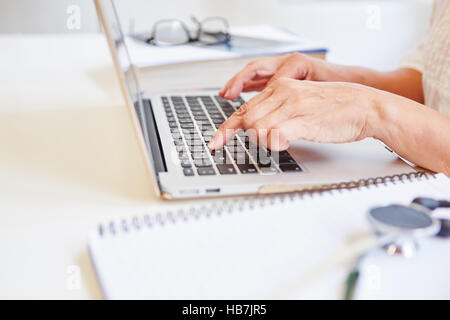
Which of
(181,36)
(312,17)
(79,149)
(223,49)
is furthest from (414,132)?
(312,17)

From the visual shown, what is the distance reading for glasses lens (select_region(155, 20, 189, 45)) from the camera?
118 cm

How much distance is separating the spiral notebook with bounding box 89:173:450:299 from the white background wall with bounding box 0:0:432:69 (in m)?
1.70

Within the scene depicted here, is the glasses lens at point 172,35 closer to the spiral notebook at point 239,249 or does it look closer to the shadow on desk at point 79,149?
the shadow on desk at point 79,149

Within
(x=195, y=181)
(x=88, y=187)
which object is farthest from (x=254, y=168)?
(x=88, y=187)

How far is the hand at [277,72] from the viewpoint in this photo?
2.97ft

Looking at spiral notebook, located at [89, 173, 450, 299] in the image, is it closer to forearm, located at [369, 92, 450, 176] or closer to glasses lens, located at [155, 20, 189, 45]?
forearm, located at [369, 92, 450, 176]

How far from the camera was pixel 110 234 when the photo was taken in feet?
1.43

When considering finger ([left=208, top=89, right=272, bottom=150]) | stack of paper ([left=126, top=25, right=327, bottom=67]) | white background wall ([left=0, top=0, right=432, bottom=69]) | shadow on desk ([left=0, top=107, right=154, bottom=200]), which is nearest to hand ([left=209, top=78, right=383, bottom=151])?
finger ([left=208, top=89, right=272, bottom=150])

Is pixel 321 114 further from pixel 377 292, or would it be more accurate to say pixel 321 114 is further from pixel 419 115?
pixel 377 292

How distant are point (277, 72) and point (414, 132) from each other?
337 mm

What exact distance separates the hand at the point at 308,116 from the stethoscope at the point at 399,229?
21cm

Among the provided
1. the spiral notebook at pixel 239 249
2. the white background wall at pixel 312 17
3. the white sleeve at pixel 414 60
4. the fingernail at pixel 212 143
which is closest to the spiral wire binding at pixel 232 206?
the spiral notebook at pixel 239 249

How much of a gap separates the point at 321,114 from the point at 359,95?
61 mm
